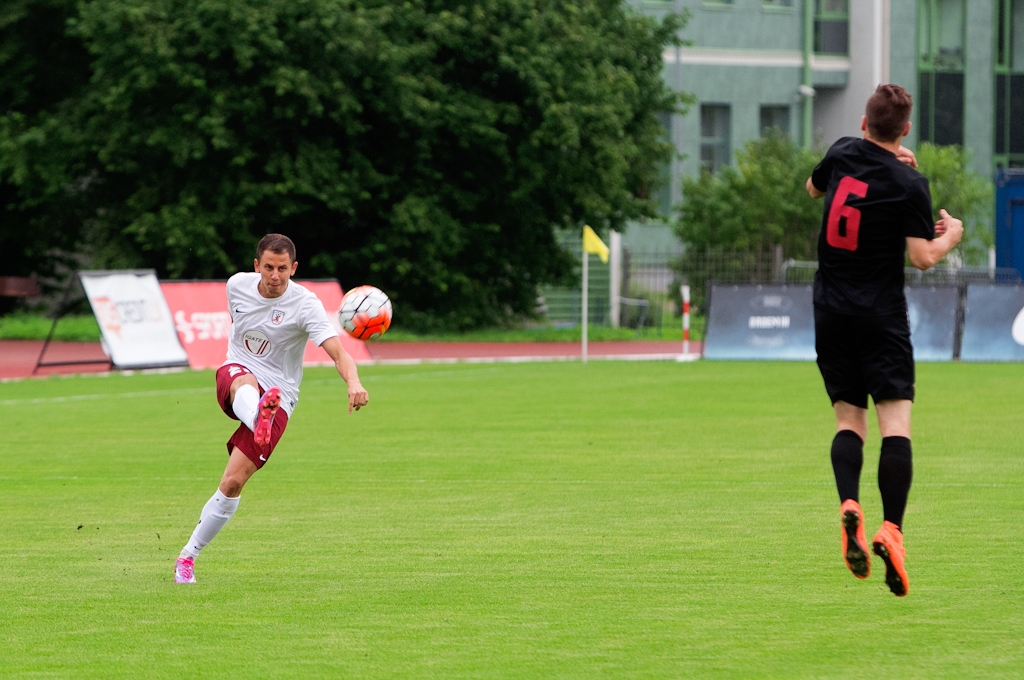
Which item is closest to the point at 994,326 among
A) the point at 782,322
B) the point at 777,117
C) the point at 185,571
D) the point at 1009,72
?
the point at 782,322

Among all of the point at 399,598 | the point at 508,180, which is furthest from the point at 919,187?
the point at 508,180

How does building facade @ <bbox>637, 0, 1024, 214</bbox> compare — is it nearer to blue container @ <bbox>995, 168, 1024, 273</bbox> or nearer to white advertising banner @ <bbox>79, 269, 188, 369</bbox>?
blue container @ <bbox>995, 168, 1024, 273</bbox>

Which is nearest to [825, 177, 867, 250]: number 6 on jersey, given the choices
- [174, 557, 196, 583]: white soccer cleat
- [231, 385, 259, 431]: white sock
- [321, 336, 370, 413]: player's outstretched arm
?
[321, 336, 370, 413]: player's outstretched arm

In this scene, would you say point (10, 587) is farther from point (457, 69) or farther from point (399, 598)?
point (457, 69)

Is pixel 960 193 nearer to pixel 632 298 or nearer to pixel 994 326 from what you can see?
pixel 632 298

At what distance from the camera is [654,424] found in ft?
54.2

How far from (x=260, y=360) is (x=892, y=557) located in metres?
3.29

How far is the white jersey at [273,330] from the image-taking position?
25.4 feet

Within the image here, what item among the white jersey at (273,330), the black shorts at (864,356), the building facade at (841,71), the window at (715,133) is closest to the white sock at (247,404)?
the white jersey at (273,330)

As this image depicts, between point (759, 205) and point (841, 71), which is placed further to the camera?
point (841, 71)

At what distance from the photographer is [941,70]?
177 feet

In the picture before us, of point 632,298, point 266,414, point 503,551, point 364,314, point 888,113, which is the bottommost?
point 503,551

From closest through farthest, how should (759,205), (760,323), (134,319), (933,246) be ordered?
(933,246)
(134,319)
(760,323)
(759,205)

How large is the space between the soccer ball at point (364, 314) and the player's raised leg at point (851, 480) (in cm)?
273
